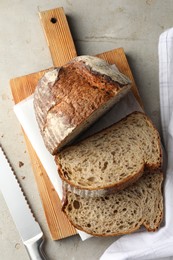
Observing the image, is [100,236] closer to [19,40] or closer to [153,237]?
[153,237]

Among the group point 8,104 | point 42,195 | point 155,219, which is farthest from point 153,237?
point 8,104

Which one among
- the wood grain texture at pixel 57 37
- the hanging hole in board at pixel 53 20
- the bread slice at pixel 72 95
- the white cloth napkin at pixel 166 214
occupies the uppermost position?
the hanging hole in board at pixel 53 20

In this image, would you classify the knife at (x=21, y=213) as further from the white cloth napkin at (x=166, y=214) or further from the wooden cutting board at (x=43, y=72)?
the white cloth napkin at (x=166, y=214)

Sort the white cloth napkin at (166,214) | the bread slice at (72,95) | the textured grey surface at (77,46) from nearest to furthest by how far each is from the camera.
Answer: the bread slice at (72,95)
the white cloth napkin at (166,214)
the textured grey surface at (77,46)

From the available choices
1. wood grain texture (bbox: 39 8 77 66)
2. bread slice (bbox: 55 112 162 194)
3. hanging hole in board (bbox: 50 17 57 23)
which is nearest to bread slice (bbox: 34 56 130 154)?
bread slice (bbox: 55 112 162 194)

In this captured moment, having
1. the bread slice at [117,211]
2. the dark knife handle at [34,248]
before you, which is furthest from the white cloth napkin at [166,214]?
Answer: the dark knife handle at [34,248]

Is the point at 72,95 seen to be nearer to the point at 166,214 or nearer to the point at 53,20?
the point at 53,20

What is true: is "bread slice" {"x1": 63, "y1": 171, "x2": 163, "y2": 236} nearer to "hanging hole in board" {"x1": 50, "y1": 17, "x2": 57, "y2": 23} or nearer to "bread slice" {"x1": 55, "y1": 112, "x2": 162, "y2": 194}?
"bread slice" {"x1": 55, "y1": 112, "x2": 162, "y2": 194}
